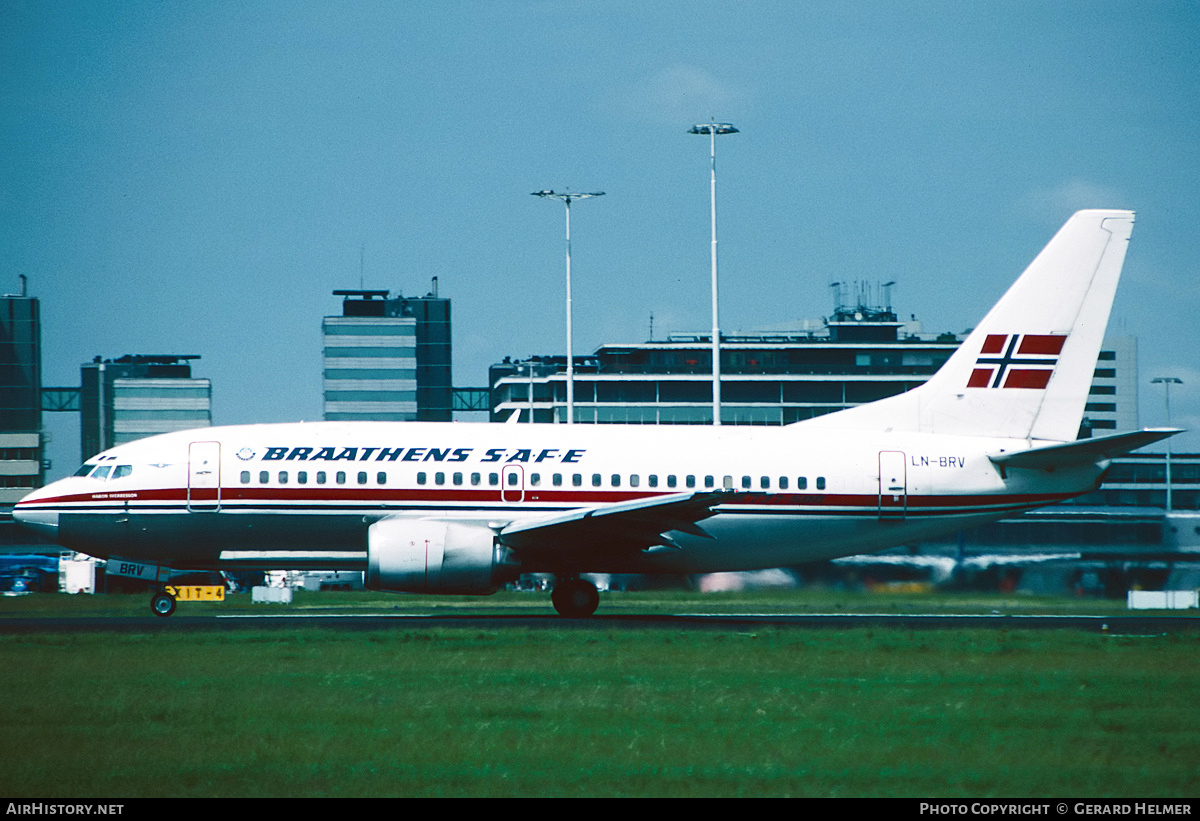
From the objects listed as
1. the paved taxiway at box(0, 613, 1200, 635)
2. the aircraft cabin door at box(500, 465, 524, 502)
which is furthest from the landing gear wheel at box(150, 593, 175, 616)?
the aircraft cabin door at box(500, 465, 524, 502)

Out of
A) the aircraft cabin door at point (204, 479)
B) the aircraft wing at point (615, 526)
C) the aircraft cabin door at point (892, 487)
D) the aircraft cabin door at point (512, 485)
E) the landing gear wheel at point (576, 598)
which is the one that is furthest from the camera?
the aircraft cabin door at point (892, 487)

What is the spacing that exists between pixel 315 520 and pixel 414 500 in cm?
223

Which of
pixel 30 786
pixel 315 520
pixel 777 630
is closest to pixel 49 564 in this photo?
pixel 315 520

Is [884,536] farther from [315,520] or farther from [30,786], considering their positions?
[30,786]

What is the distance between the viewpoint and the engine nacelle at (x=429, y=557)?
29.8 metres

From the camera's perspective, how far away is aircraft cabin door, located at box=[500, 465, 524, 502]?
31203mm

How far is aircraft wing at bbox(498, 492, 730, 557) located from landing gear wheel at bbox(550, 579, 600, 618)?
39.9 inches

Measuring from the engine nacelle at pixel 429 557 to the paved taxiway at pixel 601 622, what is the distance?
852 mm

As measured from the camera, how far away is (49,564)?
93.9 meters

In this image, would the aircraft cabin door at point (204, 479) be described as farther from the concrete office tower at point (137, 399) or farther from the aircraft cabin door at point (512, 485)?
the concrete office tower at point (137, 399)

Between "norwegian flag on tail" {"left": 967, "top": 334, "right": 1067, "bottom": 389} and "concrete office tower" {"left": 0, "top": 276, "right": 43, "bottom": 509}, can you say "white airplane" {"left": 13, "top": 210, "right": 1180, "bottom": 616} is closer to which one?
"norwegian flag on tail" {"left": 967, "top": 334, "right": 1067, "bottom": 389}

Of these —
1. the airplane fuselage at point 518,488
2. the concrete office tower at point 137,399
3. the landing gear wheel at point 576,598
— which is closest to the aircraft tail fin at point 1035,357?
the airplane fuselage at point 518,488

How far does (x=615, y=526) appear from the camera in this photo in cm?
3084

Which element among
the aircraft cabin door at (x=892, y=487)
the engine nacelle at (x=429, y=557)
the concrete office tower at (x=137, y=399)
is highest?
the concrete office tower at (x=137, y=399)
